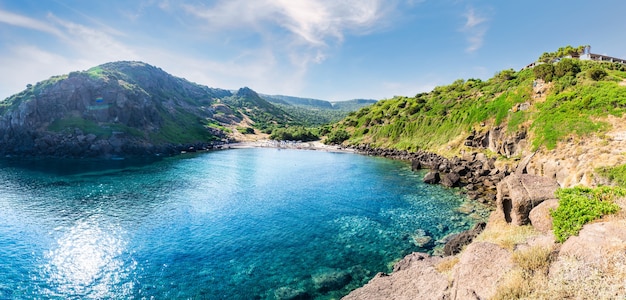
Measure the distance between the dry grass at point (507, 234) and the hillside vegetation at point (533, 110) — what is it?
1330 inches

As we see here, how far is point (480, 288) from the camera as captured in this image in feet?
44.5

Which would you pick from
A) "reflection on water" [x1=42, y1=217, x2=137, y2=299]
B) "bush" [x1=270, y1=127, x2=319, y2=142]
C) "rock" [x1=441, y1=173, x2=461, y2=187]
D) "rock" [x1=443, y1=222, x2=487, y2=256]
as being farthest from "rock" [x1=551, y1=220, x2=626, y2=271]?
"bush" [x1=270, y1=127, x2=319, y2=142]

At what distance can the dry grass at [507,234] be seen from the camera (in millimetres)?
18370

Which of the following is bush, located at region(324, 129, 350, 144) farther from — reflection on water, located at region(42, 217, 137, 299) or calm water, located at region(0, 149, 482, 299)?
reflection on water, located at region(42, 217, 137, 299)

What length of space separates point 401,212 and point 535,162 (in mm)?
28909

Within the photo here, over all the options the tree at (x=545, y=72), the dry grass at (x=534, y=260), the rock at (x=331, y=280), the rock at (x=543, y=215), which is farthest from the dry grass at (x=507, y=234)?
the tree at (x=545, y=72)

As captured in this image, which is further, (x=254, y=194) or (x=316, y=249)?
(x=254, y=194)

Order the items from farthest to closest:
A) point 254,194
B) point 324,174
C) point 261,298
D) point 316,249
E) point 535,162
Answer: point 324,174 < point 254,194 < point 535,162 < point 316,249 < point 261,298

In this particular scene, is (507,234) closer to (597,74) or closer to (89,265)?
(89,265)

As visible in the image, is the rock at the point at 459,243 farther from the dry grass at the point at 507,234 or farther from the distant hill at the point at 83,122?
the distant hill at the point at 83,122

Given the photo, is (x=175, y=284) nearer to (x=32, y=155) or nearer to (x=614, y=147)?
(x=614, y=147)

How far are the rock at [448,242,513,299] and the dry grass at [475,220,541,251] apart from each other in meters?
1.53

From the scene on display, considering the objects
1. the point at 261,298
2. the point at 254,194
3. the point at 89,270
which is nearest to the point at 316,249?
the point at 261,298

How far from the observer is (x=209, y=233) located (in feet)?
120
